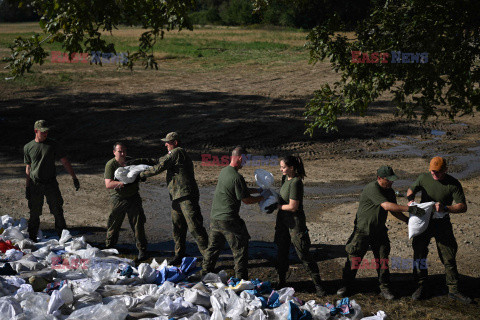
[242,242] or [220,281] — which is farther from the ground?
[242,242]

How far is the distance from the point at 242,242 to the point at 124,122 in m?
11.8

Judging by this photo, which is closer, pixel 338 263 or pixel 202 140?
pixel 338 263

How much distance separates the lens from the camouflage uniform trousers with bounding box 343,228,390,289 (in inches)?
280

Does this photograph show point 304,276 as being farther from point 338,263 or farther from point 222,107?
point 222,107

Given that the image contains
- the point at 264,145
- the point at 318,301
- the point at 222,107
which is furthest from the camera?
the point at 222,107

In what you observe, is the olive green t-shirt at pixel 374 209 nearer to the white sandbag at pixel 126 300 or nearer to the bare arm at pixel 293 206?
the bare arm at pixel 293 206

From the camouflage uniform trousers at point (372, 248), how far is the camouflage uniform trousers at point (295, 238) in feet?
1.43

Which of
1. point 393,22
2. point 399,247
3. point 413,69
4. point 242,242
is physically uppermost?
point 393,22

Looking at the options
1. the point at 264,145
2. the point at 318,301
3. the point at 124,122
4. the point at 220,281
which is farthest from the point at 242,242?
the point at 124,122

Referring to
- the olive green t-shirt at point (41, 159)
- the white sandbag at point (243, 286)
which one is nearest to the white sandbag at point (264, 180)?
the white sandbag at point (243, 286)

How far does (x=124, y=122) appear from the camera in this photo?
715 inches

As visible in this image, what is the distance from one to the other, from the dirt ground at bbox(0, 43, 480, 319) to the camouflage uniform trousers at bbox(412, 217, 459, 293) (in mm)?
303

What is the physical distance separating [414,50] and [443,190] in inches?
81.1

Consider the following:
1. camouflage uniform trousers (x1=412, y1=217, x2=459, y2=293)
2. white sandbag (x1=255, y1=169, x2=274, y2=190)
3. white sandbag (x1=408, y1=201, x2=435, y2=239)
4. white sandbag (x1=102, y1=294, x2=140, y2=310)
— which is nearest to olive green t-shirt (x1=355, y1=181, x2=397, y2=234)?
white sandbag (x1=408, y1=201, x2=435, y2=239)
